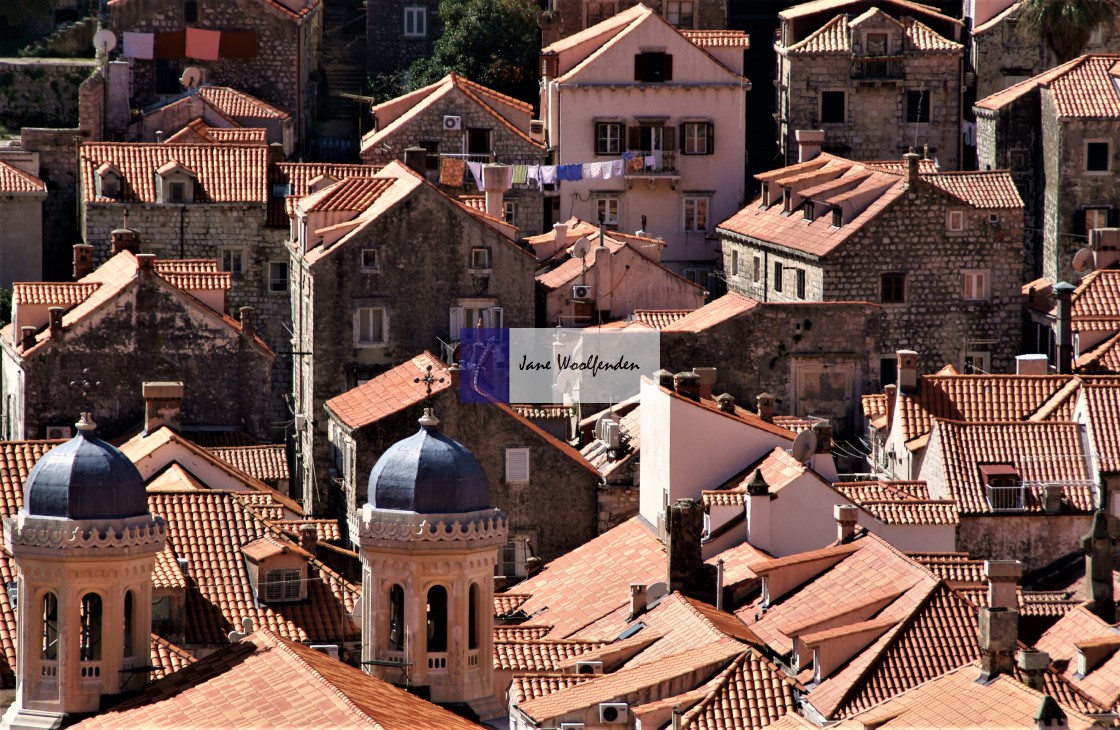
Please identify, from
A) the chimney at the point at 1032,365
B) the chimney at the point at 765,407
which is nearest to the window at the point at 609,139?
the chimney at the point at 1032,365

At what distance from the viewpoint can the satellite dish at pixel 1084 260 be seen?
3442 inches

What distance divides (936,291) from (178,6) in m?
26.4

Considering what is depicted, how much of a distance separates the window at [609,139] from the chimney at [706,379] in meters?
21.8

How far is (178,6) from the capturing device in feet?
315

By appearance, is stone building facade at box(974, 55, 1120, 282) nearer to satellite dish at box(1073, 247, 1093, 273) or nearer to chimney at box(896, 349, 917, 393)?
satellite dish at box(1073, 247, 1093, 273)

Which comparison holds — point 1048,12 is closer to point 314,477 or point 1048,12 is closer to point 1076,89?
point 1076,89

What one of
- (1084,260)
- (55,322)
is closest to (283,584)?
(55,322)

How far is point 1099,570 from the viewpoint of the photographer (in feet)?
206

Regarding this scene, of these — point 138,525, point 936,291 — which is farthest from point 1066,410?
point 138,525

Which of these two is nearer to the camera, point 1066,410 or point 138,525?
point 138,525

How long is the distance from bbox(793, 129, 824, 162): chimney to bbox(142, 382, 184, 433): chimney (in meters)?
28.5

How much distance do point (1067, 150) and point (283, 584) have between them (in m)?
37.9

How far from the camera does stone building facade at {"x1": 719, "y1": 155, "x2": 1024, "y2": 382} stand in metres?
83.2

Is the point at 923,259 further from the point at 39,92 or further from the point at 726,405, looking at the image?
the point at 39,92
